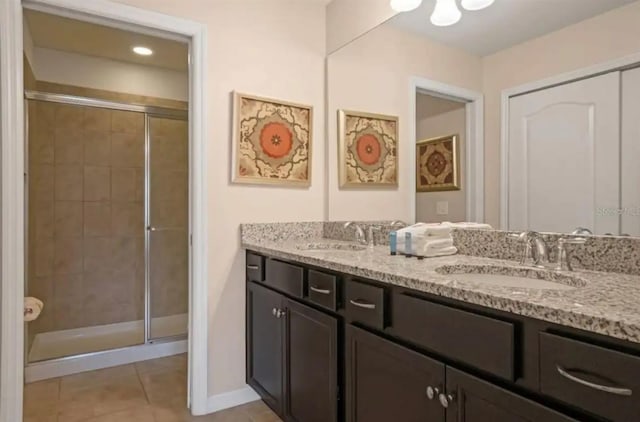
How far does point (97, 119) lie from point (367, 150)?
2.36m

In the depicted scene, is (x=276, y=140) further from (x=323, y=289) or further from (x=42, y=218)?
(x=42, y=218)

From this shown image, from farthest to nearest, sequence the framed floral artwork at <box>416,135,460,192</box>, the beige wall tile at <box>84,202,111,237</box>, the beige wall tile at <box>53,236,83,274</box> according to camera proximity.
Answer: the beige wall tile at <box>84,202,111,237</box>, the beige wall tile at <box>53,236,83,274</box>, the framed floral artwork at <box>416,135,460,192</box>

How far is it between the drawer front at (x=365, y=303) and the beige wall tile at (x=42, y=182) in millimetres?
2849

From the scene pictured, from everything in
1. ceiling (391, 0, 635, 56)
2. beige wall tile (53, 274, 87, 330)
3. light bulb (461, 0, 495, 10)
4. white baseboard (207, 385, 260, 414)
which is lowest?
white baseboard (207, 385, 260, 414)

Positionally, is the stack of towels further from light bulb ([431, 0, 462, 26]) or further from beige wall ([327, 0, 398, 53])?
beige wall ([327, 0, 398, 53])

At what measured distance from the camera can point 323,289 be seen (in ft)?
4.85

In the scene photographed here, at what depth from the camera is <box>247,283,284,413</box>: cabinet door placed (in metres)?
1.81

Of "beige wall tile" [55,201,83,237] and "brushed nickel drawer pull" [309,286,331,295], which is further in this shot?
"beige wall tile" [55,201,83,237]

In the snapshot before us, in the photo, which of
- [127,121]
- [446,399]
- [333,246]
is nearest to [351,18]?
[333,246]

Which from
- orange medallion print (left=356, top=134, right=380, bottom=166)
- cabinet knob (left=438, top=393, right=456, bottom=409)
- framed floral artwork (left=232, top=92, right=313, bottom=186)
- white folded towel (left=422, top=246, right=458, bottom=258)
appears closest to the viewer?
cabinet knob (left=438, top=393, right=456, bottom=409)

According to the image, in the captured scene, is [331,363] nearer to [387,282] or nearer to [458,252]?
[387,282]

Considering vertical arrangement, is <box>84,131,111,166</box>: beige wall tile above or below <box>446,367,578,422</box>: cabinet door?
above

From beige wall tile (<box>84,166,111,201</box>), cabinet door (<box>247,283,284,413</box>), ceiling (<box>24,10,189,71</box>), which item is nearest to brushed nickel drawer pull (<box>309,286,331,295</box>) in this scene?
cabinet door (<box>247,283,284,413</box>)

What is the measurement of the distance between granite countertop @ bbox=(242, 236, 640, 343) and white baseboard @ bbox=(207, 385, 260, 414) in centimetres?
115
